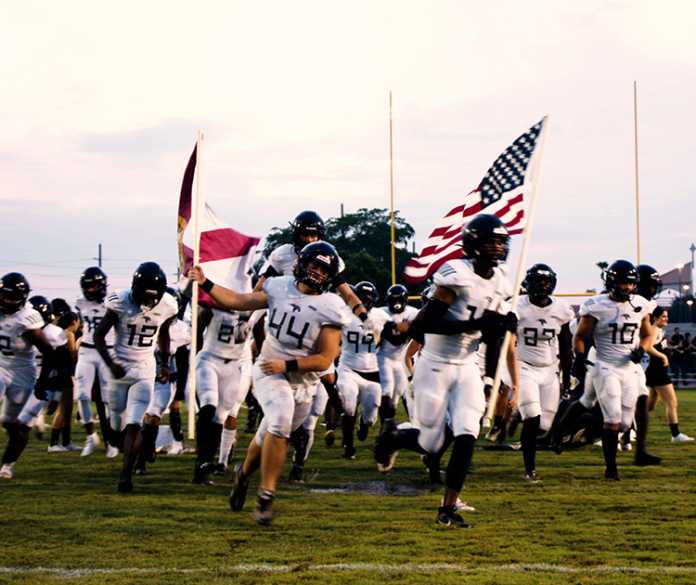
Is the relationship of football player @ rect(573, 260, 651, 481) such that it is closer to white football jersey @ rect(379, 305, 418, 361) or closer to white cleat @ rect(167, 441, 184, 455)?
white football jersey @ rect(379, 305, 418, 361)

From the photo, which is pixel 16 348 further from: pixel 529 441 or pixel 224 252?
pixel 529 441

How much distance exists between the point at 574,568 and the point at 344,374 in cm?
809

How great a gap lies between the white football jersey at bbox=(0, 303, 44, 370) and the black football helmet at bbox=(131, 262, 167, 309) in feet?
3.31

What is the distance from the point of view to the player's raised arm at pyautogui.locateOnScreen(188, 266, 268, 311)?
306 inches

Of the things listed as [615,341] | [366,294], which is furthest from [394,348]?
[615,341]

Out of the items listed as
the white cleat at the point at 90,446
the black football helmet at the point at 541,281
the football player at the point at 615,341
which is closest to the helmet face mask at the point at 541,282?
the black football helmet at the point at 541,281

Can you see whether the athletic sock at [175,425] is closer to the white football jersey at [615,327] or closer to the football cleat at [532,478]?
the football cleat at [532,478]

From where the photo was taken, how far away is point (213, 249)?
10703 mm

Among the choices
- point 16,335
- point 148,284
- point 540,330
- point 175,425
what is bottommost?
point 175,425

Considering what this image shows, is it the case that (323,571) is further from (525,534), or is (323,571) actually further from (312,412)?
(312,412)

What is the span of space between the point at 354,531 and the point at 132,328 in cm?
357

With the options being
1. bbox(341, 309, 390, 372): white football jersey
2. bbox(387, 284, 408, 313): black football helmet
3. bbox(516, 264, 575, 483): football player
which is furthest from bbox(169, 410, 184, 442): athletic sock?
bbox(516, 264, 575, 483): football player

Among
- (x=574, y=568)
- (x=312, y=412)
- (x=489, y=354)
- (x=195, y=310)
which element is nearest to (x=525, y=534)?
(x=574, y=568)

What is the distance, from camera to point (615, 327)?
35.7 ft
